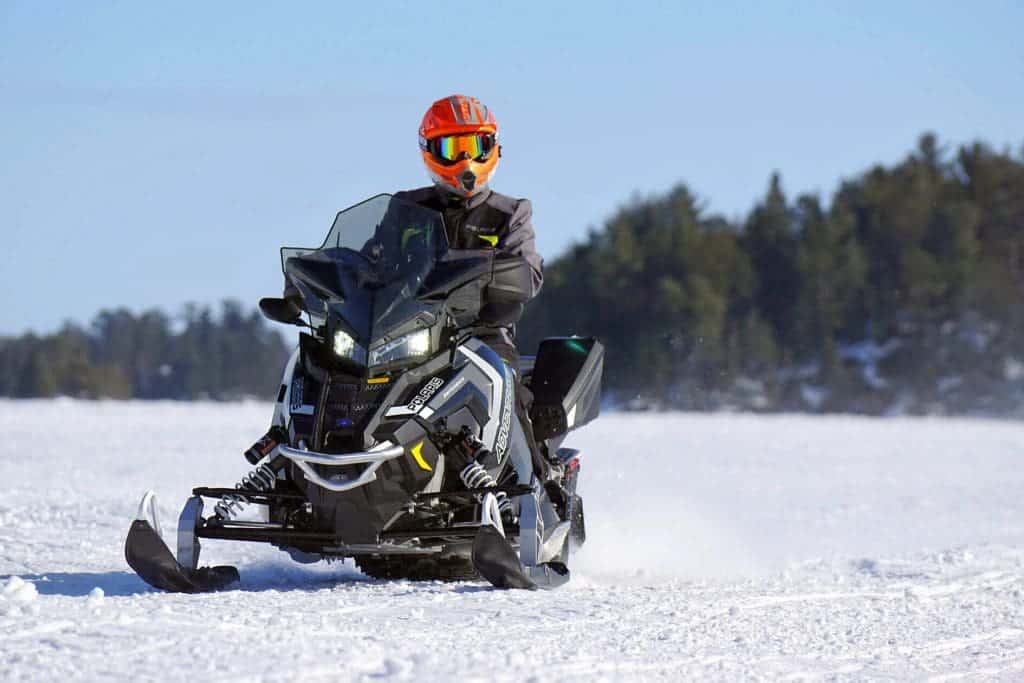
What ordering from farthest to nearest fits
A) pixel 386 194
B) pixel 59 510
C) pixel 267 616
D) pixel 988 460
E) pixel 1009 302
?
pixel 1009 302
pixel 988 460
pixel 59 510
pixel 386 194
pixel 267 616

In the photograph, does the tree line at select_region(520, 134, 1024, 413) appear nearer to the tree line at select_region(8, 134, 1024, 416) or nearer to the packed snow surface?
the tree line at select_region(8, 134, 1024, 416)

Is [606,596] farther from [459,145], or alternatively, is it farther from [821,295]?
[821,295]

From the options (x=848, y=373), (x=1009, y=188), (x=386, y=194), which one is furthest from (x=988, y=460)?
(x=1009, y=188)

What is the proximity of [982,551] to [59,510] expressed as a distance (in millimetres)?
5763

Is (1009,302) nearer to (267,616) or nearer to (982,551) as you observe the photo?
(982,551)

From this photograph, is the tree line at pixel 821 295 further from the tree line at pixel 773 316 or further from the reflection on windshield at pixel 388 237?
the reflection on windshield at pixel 388 237

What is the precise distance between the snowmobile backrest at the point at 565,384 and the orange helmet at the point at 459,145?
3.38 ft

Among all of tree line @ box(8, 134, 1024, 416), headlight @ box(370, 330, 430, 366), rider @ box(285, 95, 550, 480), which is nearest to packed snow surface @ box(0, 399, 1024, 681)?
headlight @ box(370, 330, 430, 366)

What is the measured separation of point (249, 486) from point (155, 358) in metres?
51.4

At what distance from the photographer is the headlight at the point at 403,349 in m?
5.67

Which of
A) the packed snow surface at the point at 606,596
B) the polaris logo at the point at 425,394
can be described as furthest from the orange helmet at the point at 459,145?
the packed snow surface at the point at 606,596

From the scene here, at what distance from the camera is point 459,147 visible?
6809mm

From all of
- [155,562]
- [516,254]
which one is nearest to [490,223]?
[516,254]

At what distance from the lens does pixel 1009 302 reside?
49.9 meters
